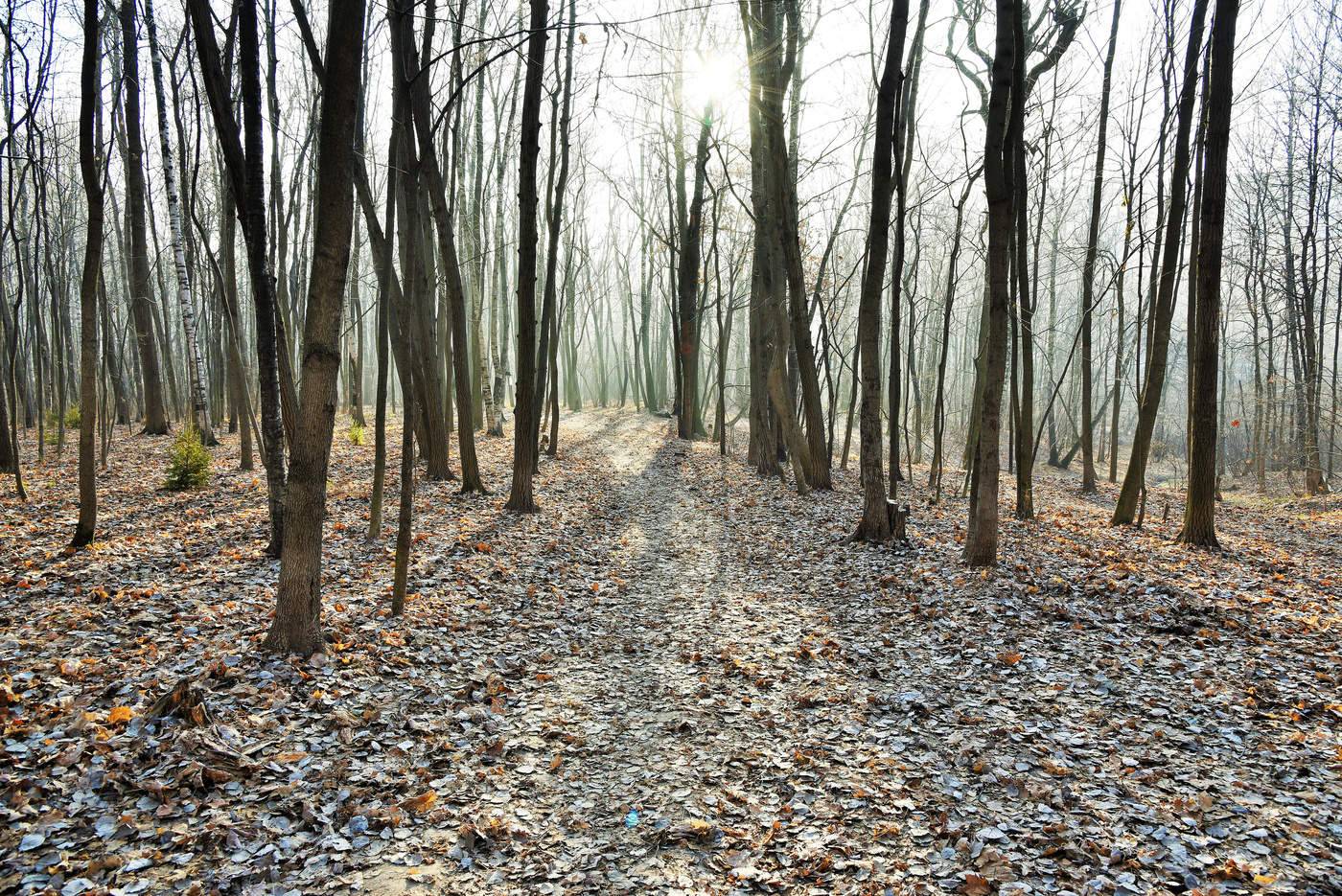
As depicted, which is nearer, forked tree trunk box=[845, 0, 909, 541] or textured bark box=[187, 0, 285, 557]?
textured bark box=[187, 0, 285, 557]

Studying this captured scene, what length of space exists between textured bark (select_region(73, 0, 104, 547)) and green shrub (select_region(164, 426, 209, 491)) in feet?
12.0

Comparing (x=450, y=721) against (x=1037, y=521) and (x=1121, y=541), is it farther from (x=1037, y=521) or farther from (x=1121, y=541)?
(x=1037, y=521)

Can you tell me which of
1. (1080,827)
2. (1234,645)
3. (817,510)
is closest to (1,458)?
(817,510)

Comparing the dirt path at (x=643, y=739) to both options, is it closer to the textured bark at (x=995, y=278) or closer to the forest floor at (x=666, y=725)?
the forest floor at (x=666, y=725)

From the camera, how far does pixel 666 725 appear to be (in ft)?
15.7

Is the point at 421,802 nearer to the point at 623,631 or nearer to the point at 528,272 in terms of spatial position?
the point at 623,631

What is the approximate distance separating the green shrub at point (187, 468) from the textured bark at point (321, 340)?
725 centimetres

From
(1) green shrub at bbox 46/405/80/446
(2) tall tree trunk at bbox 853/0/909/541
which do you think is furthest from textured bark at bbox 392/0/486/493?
(1) green shrub at bbox 46/405/80/446

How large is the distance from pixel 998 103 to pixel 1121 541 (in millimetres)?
6167

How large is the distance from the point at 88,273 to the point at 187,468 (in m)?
4.57

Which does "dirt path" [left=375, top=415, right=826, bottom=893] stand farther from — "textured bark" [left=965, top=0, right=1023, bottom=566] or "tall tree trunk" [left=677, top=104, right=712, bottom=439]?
"tall tree trunk" [left=677, top=104, right=712, bottom=439]

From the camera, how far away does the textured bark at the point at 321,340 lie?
4645mm

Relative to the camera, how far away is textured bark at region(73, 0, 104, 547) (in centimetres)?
637

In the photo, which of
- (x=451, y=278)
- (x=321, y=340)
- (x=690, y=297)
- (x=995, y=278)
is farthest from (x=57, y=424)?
(x=995, y=278)
